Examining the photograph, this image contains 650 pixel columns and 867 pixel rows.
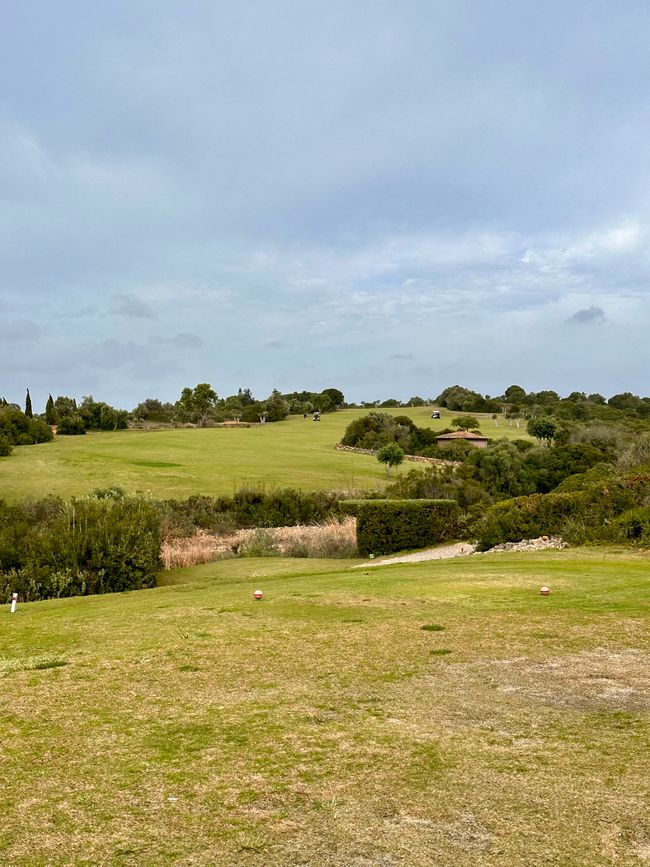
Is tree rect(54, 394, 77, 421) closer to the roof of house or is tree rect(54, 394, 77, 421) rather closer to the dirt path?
A: the roof of house

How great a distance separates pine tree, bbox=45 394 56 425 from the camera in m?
91.0

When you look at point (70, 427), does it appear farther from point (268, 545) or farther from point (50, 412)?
point (268, 545)

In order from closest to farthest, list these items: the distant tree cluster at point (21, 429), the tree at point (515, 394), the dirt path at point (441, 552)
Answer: the dirt path at point (441, 552)
the distant tree cluster at point (21, 429)
the tree at point (515, 394)

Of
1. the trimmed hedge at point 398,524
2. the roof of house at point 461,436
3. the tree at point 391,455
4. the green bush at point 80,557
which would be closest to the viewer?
the green bush at point 80,557

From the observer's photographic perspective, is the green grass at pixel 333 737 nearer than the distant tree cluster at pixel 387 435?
Yes

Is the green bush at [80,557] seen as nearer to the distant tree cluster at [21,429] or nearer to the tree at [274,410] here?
the distant tree cluster at [21,429]

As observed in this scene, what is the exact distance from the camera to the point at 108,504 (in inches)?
1005

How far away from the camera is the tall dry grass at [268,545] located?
2672 cm

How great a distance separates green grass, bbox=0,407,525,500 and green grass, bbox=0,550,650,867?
40.5m

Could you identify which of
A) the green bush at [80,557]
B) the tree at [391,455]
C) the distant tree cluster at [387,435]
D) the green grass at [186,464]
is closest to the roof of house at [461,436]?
the distant tree cluster at [387,435]

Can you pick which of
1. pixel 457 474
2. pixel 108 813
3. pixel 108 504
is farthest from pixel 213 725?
pixel 457 474

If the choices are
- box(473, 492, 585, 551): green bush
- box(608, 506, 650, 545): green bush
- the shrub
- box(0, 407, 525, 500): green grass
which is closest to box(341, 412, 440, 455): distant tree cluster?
box(0, 407, 525, 500): green grass

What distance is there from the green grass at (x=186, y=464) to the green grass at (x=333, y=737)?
40.5 meters

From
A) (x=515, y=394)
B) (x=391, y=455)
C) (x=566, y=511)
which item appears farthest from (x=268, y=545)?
(x=515, y=394)
